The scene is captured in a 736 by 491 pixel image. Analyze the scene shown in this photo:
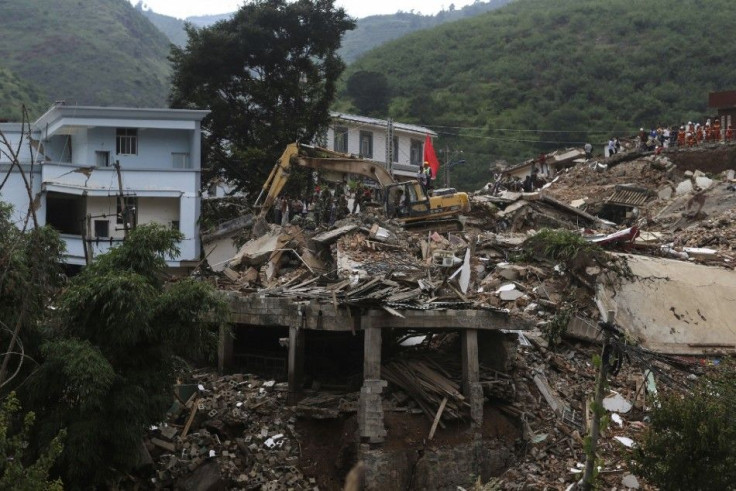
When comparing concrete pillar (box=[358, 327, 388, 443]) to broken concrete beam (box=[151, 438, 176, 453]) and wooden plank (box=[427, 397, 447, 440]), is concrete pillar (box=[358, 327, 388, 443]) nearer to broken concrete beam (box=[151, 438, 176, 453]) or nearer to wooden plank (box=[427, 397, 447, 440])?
wooden plank (box=[427, 397, 447, 440])

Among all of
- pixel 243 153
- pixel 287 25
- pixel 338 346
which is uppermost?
pixel 287 25

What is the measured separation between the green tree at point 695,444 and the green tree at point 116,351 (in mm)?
6635

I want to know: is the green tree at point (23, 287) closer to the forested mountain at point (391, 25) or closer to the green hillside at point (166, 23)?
the forested mountain at point (391, 25)

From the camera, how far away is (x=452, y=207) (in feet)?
82.8

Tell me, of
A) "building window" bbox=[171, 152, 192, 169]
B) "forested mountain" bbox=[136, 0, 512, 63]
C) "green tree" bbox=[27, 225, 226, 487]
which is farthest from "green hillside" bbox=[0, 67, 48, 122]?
"forested mountain" bbox=[136, 0, 512, 63]

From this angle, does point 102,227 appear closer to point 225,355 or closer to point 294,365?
point 225,355

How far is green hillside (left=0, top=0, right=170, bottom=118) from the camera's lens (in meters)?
65.4

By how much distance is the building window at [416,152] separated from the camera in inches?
1731

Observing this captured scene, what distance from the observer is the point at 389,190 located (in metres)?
24.7

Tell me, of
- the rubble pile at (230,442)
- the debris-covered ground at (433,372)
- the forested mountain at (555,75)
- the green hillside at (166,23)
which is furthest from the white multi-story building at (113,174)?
Answer: the green hillside at (166,23)

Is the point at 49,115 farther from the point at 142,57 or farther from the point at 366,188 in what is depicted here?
the point at 142,57

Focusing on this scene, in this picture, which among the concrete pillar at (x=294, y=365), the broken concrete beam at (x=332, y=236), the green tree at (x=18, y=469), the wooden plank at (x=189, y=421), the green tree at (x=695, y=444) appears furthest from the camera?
the broken concrete beam at (x=332, y=236)

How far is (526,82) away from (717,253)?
139 feet

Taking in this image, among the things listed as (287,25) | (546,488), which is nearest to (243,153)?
(287,25)
